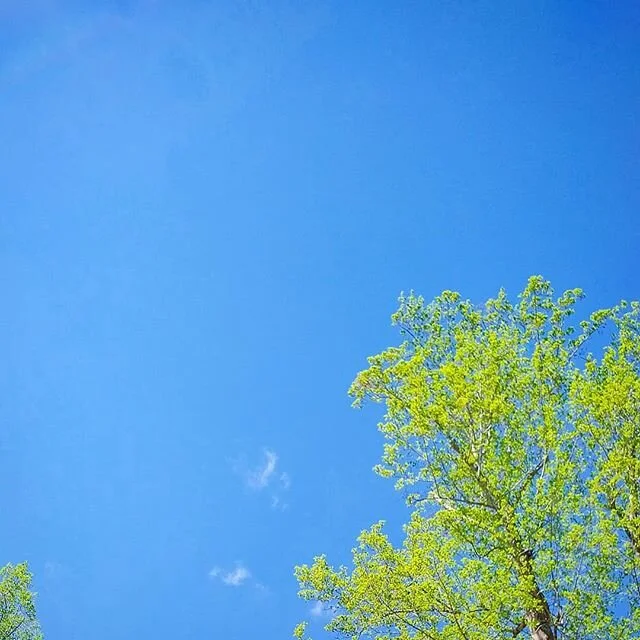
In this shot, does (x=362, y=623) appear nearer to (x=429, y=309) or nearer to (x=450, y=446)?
(x=450, y=446)

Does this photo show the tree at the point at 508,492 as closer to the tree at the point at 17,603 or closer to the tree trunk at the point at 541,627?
the tree trunk at the point at 541,627

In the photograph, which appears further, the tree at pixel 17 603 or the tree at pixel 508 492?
the tree at pixel 17 603

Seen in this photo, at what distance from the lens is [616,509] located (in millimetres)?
11766

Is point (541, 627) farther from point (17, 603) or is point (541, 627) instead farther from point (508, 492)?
point (17, 603)

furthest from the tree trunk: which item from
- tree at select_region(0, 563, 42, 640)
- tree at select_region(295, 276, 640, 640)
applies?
tree at select_region(0, 563, 42, 640)

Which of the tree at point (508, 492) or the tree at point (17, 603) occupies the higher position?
the tree at point (508, 492)

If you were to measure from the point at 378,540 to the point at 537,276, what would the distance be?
7464 millimetres

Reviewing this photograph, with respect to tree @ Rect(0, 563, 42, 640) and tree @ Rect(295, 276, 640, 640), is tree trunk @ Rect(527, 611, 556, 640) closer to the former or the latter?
tree @ Rect(295, 276, 640, 640)

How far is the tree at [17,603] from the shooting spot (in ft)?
71.4

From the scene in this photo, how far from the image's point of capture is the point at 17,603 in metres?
22.2

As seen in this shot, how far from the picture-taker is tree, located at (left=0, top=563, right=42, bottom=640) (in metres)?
21.8

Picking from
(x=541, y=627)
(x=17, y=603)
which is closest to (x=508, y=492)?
(x=541, y=627)

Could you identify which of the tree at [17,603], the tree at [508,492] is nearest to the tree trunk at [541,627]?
the tree at [508,492]

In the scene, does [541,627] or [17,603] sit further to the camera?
[17,603]
